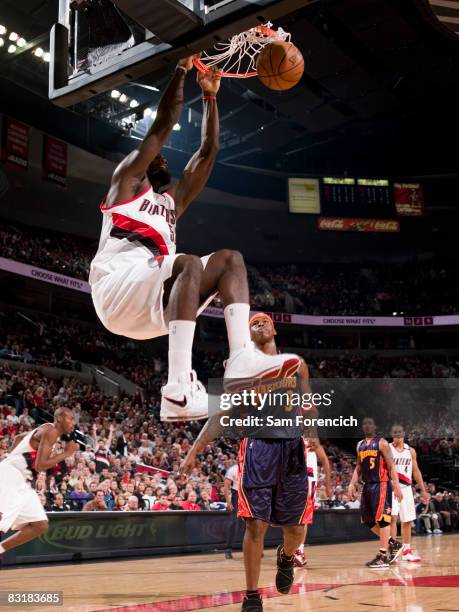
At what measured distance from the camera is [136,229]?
10.8 ft

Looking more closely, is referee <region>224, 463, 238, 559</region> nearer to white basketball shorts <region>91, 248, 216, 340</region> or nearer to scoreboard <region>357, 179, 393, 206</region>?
white basketball shorts <region>91, 248, 216, 340</region>

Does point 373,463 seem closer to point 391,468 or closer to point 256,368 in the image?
point 391,468

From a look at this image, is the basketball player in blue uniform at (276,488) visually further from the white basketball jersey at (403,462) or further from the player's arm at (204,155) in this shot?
the white basketball jersey at (403,462)

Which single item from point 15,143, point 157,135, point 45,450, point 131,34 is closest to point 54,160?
point 15,143

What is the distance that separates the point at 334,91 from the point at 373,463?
1321cm

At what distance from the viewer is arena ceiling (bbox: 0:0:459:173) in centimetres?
1591

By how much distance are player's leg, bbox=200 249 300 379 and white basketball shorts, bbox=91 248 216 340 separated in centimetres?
6

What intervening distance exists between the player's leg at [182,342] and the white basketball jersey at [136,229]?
357 mm

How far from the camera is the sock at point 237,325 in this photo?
2.95 meters

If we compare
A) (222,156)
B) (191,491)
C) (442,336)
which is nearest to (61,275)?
(222,156)

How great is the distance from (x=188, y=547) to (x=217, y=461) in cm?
319

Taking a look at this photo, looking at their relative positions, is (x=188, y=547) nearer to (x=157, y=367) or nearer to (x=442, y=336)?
(x=157, y=367)

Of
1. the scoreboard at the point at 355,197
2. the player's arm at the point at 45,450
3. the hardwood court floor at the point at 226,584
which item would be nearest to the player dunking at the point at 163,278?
the hardwood court floor at the point at 226,584

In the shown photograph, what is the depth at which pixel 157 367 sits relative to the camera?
21375mm
